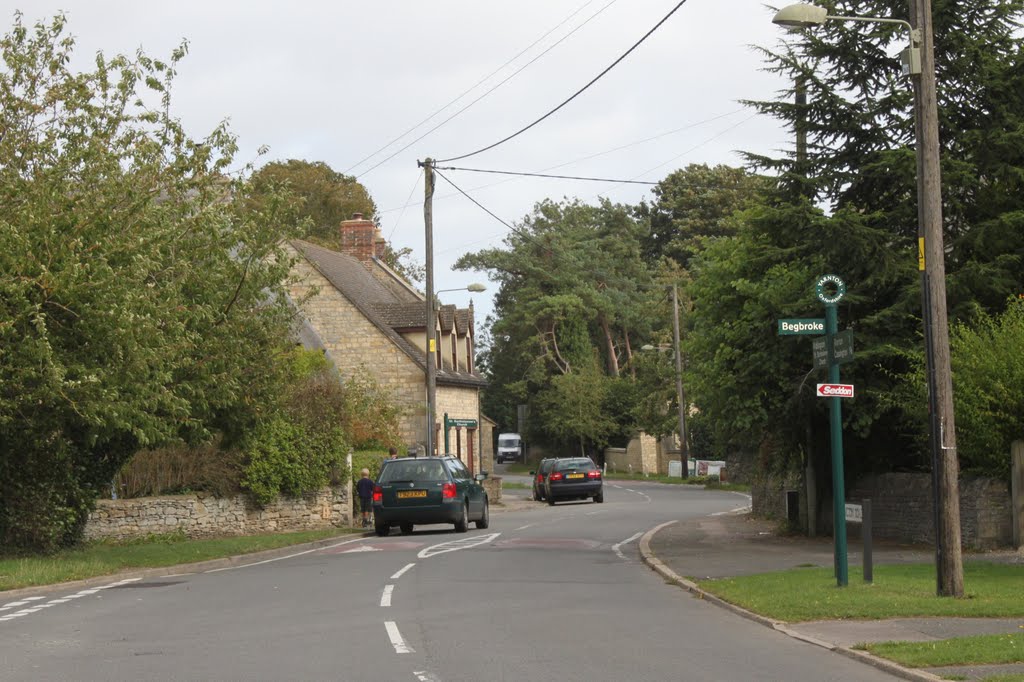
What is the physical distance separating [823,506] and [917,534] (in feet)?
10.2

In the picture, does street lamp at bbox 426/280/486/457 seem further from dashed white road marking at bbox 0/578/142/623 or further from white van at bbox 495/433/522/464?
white van at bbox 495/433/522/464

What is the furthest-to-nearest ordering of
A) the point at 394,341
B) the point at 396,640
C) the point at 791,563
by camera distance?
the point at 394,341 → the point at 791,563 → the point at 396,640

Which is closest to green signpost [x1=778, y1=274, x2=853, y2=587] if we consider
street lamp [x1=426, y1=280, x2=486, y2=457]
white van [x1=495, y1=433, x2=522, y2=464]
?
street lamp [x1=426, y1=280, x2=486, y2=457]

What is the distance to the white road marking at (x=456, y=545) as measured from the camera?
76.4 feet

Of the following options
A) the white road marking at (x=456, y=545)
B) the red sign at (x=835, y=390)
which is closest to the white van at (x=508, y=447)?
the white road marking at (x=456, y=545)

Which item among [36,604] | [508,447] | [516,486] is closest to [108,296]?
[36,604]

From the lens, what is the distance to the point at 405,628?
12.6 metres

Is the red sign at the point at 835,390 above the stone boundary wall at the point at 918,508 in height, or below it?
above

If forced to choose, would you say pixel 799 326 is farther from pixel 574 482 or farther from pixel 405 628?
pixel 574 482

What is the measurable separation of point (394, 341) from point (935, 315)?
36.6 meters

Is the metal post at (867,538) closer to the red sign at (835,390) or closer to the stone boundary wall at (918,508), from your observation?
the red sign at (835,390)

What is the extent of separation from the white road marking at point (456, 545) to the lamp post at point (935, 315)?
10548 millimetres

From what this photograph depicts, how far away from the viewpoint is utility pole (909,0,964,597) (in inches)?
542

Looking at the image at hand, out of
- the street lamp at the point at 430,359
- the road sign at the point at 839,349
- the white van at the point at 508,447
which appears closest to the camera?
the road sign at the point at 839,349
